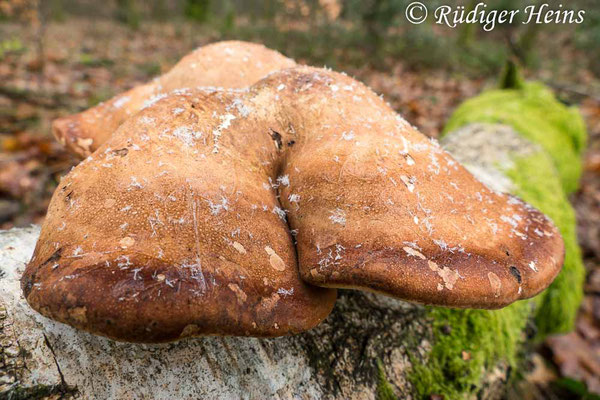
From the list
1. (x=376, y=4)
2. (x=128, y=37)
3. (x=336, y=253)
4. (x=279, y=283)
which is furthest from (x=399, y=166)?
(x=128, y=37)

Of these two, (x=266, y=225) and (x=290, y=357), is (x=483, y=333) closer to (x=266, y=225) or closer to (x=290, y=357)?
(x=290, y=357)

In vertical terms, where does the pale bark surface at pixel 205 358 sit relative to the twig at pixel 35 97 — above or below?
above

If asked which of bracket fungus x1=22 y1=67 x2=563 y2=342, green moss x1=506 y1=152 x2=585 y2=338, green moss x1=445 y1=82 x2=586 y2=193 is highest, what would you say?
bracket fungus x1=22 y1=67 x2=563 y2=342

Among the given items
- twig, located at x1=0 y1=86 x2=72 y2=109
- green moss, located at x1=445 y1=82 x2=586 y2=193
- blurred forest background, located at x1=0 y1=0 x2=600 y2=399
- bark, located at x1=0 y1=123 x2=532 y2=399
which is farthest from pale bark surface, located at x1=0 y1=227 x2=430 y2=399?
twig, located at x1=0 y1=86 x2=72 y2=109

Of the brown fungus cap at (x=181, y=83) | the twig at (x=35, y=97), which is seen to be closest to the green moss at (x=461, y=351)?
the brown fungus cap at (x=181, y=83)

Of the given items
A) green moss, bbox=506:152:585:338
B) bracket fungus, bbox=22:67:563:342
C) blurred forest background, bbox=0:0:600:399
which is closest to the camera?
bracket fungus, bbox=22:67:563:342

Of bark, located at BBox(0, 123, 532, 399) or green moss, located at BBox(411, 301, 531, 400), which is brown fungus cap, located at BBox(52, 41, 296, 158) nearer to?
bark, located at BBox(0, 123, 532, 399)

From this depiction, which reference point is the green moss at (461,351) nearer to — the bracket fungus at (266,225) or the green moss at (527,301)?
the green moss at (527,301)
